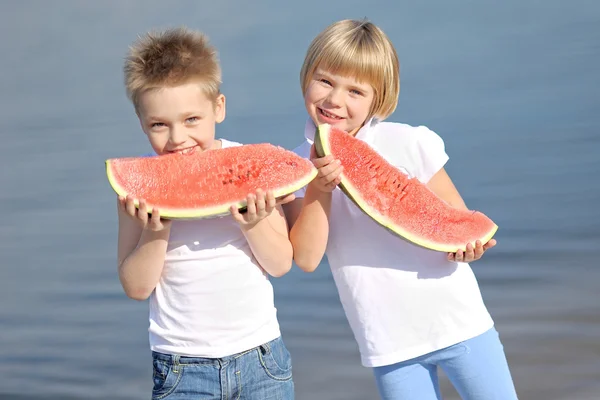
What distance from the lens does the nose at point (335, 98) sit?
11.0 ft

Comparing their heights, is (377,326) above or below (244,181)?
below

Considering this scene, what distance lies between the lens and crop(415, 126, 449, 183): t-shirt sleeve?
11.2 ft

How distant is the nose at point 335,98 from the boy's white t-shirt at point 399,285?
0.65ft

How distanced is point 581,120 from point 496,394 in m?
6.92

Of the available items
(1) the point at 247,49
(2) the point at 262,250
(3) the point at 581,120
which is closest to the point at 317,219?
(2) the point at 262,250

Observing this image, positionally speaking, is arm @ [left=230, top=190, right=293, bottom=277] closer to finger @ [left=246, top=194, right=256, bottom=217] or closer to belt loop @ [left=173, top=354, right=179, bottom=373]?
finger @ [left=246, top=194, right=256, bottom=217]

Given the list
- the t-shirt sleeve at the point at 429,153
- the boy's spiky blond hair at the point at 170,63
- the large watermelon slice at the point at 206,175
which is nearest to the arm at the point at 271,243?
the large watermelon slice at the point at 206,175

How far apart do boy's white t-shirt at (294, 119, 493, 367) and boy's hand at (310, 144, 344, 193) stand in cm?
21

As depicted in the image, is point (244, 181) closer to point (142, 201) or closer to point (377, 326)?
point (142, 201)

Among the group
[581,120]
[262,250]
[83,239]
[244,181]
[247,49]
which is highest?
[247,49]

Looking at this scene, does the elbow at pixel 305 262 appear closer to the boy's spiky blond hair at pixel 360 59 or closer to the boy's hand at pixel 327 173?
the boy's hand at pixel 327 173

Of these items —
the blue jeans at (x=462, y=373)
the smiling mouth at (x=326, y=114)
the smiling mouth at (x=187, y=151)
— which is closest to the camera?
the smiling mouth at (x=187, y=151)

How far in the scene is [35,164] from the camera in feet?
33.3

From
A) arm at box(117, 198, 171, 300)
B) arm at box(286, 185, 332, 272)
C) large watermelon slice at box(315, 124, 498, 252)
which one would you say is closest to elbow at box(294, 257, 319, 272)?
arm at box(286, 185, 332, 272)
